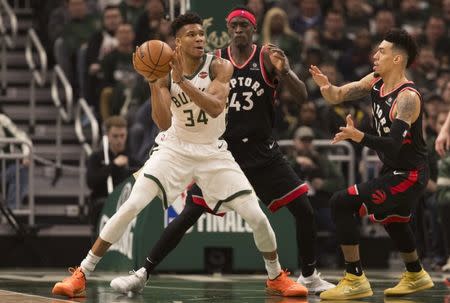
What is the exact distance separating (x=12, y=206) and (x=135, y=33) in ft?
14.2

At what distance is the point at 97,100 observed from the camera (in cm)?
1997

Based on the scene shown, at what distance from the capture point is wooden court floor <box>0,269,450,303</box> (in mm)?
10977

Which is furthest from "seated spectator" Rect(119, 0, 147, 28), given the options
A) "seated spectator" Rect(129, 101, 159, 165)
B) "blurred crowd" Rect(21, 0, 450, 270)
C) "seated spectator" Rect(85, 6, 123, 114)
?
"seated spectator" Rect(129, 101, 159, 165)

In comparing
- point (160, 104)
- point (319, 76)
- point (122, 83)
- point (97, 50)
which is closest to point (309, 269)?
point (319, 76)

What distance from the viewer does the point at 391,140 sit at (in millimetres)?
10898

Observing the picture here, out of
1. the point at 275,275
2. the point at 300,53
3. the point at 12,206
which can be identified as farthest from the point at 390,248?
the point at 275,275

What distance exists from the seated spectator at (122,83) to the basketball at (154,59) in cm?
765

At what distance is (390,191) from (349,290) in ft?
2.93

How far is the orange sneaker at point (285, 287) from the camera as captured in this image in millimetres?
11328

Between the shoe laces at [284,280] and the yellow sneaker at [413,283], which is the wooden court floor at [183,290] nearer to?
the yellow sneaker at [413,283]

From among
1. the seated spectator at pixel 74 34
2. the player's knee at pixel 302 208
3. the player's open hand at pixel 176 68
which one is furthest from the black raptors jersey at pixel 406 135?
the seated spectator at pixel 74 34

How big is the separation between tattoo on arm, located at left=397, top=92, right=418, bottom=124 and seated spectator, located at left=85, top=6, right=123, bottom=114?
9.29 meters

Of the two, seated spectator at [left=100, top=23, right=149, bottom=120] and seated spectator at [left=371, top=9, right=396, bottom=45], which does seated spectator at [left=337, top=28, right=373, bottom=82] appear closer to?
seated spectator at [left=371, top=9, right=396, bottom=45]

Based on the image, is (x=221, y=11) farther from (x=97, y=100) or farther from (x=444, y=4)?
(x=444, y=4)
